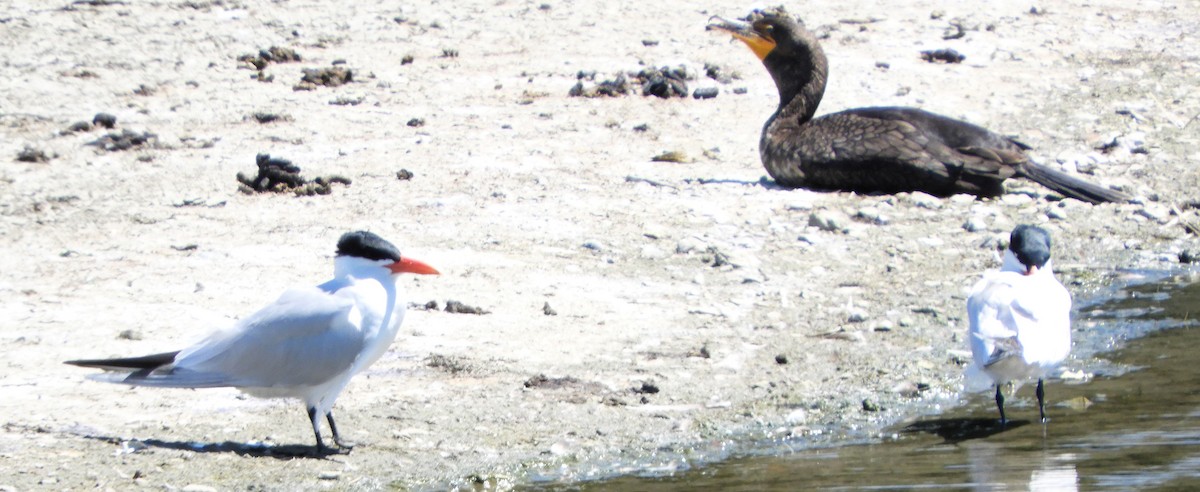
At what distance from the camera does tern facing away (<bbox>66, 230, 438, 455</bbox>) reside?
613 centimetres

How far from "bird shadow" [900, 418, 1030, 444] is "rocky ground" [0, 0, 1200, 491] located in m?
0.19

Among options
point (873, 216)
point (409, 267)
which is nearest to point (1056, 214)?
point (873, 216)

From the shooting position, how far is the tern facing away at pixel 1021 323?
6520 mm

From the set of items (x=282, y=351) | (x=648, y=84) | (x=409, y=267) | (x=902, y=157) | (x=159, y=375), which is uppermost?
(x=409, y=267)

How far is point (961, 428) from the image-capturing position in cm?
693

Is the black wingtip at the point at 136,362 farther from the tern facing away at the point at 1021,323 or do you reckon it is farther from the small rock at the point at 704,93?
the small rock at the point at 704,93

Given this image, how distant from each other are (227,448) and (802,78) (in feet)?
23.3

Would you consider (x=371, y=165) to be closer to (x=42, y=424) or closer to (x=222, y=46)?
(x=222, y=46)

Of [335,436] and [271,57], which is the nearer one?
[335,436]

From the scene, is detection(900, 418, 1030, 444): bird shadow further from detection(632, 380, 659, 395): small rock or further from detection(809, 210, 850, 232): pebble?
detection(809, 210, 850, 232): pebble

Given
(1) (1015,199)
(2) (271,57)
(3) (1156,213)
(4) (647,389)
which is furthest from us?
(2) (271,57)

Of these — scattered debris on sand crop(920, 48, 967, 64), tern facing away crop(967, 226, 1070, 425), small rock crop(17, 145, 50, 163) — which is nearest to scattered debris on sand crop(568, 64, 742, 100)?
scattered debris on sand crop(920, 48, 967, 64)

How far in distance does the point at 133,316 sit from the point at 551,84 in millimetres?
6146

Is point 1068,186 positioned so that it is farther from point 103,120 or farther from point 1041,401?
point 103,120
